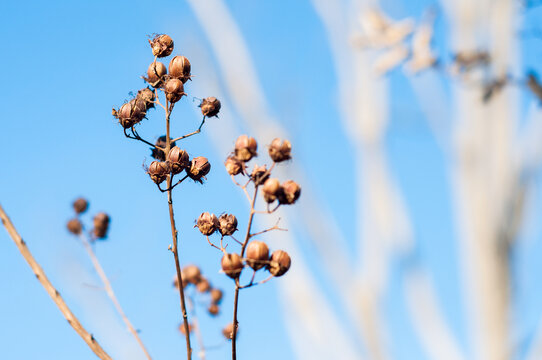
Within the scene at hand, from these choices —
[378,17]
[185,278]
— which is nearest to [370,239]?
[378,17]

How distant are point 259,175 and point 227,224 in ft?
0.53

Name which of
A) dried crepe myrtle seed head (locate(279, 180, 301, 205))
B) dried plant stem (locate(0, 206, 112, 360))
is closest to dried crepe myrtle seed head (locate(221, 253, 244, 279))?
dried crepe myrtle seed head (locate(279, 180, 301, 205))

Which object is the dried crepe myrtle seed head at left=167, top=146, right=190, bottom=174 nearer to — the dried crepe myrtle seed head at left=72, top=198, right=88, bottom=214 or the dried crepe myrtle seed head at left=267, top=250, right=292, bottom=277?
the dried crepe myrtle seed head at left=267, top=250, right=292, bottom=277

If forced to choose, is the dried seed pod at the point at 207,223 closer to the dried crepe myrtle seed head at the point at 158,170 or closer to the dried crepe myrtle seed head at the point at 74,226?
the dried crepe myrtle seed head at the point at 158,170

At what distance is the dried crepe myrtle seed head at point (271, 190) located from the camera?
1000 millimetres

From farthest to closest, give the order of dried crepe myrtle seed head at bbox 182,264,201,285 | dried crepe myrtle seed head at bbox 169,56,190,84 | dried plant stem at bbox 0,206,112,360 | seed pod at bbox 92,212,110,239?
dried crepe myrtle seed head at bbox 182,264,201,285, seed pod at bbox 92,212,110,239, dried crepe myrtle seed head at bbox 169,56,190,84, dried plant stem at bbox 0,206,112,360

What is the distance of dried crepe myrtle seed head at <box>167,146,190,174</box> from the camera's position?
1.08 m

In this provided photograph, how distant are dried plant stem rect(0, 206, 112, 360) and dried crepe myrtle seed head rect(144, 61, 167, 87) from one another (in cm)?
41

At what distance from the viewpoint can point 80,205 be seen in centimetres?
159

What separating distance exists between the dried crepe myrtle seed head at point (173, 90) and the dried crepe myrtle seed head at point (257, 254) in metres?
0.33

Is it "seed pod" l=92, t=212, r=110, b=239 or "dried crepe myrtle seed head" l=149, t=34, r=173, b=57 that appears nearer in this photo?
"dried crepe myrtle seed head" l=149, t=34, r=173, b=57

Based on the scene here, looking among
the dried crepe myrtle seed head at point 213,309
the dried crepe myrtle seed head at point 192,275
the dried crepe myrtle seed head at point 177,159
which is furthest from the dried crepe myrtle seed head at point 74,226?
the dried crepe myrtle seed head at point 177,159

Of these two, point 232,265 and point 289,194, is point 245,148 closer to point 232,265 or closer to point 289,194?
point 289,194

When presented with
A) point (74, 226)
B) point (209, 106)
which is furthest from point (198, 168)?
point (74, 226)
